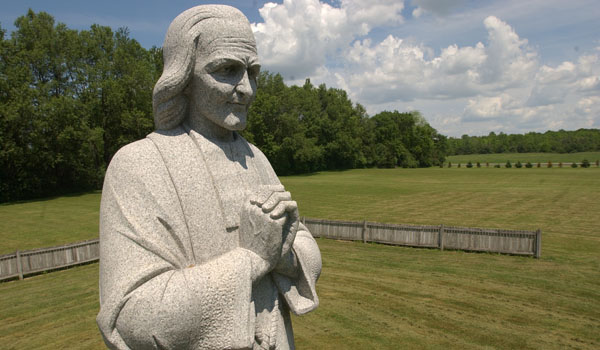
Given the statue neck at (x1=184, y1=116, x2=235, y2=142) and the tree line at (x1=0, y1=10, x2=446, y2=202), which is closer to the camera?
the statue neck at (x1=184, y1=116, x2=235, y2=142)

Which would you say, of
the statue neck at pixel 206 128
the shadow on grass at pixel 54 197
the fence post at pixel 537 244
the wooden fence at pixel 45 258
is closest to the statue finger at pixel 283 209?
the statue neck at pixel 206 128

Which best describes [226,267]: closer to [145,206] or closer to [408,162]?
[145,206]

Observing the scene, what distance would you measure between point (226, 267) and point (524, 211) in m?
28.4

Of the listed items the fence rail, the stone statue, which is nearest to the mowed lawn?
the fence rail

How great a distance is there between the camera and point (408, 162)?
80.1 metres

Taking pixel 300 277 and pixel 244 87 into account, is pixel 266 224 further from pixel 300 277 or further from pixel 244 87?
pixel 244 87

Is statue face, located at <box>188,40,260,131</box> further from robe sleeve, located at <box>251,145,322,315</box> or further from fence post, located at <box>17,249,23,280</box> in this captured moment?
fence post, located at <box>17,249,23,280</box>

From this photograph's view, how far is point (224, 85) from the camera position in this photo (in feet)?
9.53

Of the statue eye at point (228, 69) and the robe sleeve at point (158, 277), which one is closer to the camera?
the robe sleeve at point (158, 277)

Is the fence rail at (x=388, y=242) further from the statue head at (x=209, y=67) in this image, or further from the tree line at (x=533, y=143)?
the tree line at (x=533, y=143)

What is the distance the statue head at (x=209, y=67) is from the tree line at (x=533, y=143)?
11505 centimetres

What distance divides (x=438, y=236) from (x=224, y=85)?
16126 mm

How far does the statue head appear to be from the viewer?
288cm

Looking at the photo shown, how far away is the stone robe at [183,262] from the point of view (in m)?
2.36
